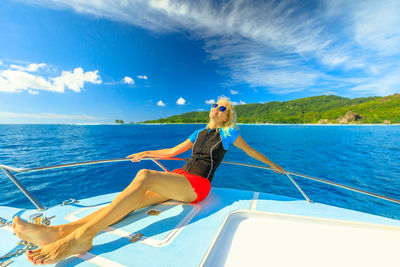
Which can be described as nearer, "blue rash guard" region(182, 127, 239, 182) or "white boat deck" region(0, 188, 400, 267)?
"white boat deck" region(0, 188, 400, 267)

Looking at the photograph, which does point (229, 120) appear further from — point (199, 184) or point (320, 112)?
point (320, 112)

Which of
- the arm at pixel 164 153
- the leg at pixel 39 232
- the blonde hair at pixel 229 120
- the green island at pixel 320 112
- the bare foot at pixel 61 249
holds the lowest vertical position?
the bare foot at pixel 61 249

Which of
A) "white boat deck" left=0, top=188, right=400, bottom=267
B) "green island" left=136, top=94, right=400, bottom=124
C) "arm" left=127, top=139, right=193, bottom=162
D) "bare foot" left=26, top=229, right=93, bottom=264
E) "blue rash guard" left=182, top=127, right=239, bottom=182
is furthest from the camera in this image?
"green island" left=136, top=94, right=400, bottom=124

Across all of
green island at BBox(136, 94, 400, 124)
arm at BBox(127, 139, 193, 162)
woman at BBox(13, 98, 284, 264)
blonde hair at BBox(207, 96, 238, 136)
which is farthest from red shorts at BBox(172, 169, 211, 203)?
green island at BBox(136, 94, 400, 124)

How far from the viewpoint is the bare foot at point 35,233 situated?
111 centimetres

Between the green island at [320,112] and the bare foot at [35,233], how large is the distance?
171ft

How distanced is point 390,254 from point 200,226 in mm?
1428

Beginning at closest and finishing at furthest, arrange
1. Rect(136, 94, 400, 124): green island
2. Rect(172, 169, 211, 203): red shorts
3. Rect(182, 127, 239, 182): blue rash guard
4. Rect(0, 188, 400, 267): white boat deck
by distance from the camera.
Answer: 1. Rect(0, 188, 400, 267): white boat deck
2. Rect(172, 169, 211, 203): red shorts
3. Rect(182, 127, 239, 182): blue rash guard
4. Rect(136, 94, 400, 124): green island

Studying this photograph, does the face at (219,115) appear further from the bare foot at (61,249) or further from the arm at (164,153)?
the bare foot at (61,249)

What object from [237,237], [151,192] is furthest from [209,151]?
[237,237]

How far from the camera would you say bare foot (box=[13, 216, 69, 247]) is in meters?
1.11

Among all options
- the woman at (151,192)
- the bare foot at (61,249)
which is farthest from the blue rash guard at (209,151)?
the bare foot at (61,249)

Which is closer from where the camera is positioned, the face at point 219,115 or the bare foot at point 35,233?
the bare foot at point 35,233

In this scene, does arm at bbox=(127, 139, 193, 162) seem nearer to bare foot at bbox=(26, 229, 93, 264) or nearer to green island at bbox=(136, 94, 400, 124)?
bare foot at bbox=(26, 229, 93, 264)
